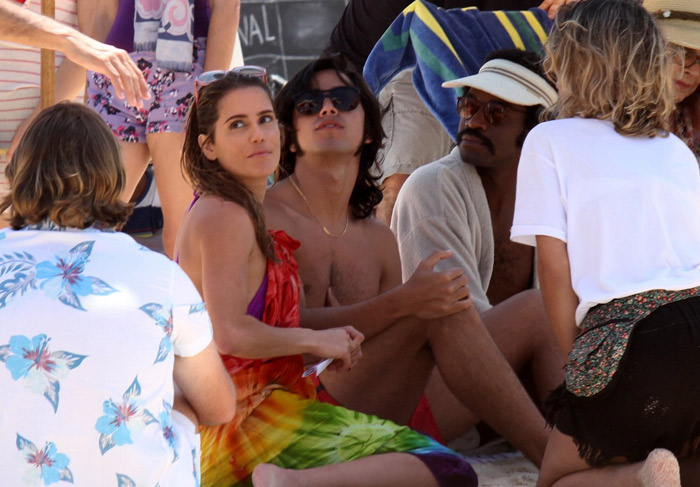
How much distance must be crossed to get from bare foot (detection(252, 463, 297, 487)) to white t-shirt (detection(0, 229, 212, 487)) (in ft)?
1.56

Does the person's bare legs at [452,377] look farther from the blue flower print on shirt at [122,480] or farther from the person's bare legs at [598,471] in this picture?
the blue flower print on shirt at [122,480]

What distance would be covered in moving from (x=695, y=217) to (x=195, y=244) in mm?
1298

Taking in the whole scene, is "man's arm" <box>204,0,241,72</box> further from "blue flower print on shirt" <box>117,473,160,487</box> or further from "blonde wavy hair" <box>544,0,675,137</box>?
"blue flower print on shirt" <box>117,473,160,487</box>

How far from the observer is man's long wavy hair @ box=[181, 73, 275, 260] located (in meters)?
2.87

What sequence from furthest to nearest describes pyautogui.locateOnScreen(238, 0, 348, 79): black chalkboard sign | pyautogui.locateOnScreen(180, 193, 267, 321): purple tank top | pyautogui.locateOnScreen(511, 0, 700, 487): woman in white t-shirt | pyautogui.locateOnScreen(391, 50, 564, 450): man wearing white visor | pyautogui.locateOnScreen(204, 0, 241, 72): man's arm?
pyautogui.locateOnScreen(238, 0, 348, 79): black chalkboard sign
pyautogui.locateOnScreen(204, 0, 241, 72): man's arm
pyautogui.locateOnScreen(391, 50, 564, 450): man wearing white visor
pyautogui.locateOnScreen(180, 193, 267, 321): purple tank top
pyautogui.locateOnScreen(511, 0, 700, 487): woman in white t-shirt

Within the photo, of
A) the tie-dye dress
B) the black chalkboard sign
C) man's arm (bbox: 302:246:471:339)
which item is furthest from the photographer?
the black chalkboard sign

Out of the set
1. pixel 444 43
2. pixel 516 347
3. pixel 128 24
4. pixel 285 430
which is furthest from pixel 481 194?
pixel 128 24

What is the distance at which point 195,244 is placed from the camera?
280 cm

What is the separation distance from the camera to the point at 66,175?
2.07m

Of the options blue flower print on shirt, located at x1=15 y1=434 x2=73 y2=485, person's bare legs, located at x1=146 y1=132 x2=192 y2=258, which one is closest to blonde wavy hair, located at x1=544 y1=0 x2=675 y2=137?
blue flower print on shirt, located at x1=15 y1=434 x2=73 y2=485

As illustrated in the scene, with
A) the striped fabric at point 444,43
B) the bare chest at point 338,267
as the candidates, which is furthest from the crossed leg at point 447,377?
the striped fabric at point 444,43

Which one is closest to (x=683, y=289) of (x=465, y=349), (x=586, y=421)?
(x=586, y=421)

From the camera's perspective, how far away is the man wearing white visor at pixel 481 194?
3.66 m

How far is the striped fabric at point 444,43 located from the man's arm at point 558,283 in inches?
71.1
